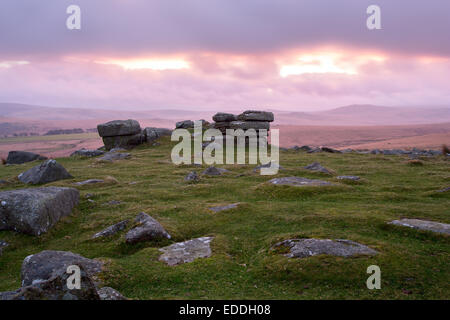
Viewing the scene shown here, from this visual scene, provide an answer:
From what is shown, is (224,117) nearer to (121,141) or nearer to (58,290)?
(121,141)

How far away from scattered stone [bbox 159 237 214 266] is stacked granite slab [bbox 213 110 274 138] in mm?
37274

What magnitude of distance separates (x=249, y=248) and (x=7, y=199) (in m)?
10.7

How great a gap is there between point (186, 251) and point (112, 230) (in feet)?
14.0

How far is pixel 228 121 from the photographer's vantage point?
172 feet

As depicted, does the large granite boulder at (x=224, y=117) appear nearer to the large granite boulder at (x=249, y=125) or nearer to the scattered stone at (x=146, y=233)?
the large granite boulder at (x=249, y=125)

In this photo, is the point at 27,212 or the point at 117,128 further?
the point at 117,128

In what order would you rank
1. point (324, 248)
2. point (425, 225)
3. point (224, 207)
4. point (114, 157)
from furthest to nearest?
point (114, 157), point (224, 207), point (425, 225), point (324, 248)

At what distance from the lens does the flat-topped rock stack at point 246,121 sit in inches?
1971

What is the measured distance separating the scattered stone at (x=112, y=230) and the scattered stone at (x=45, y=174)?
1377cm

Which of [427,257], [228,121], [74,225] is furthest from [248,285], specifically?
[228,121]

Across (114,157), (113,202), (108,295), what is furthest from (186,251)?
(114,157)

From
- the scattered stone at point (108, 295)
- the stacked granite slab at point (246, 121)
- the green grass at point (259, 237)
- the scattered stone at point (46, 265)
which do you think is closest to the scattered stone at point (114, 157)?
the green grass at point (259, 237)

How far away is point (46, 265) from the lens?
10.3m

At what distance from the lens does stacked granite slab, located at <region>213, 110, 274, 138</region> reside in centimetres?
5006
